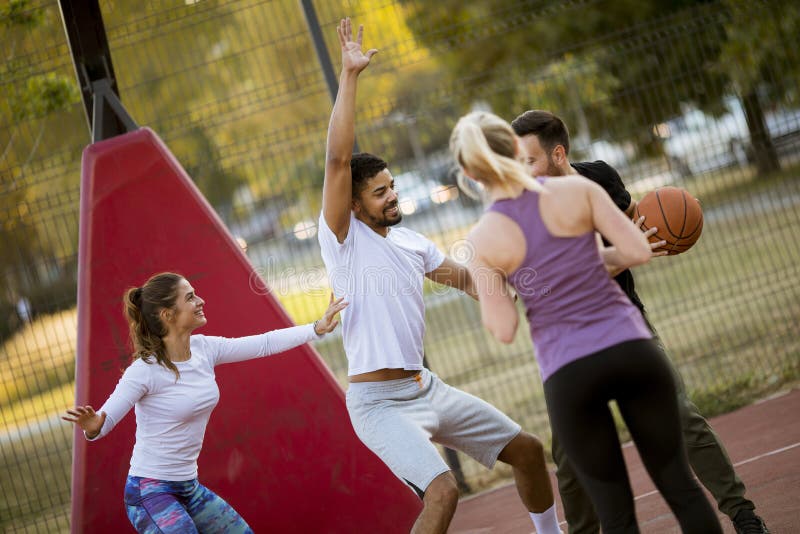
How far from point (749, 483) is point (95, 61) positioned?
4678 millimetres

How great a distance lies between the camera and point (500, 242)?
9.39 feet

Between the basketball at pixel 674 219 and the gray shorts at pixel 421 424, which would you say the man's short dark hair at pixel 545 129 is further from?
the gray shorts at pixel 421 424

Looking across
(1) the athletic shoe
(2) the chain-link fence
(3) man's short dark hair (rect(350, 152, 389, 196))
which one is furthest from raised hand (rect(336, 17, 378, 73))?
(1) the athletic shoe

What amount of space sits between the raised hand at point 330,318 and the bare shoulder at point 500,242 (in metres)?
1.20

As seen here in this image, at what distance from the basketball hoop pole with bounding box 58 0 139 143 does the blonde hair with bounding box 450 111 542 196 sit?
326 centimetres

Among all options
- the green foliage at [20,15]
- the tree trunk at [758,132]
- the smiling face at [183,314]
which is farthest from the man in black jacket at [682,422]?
the green foliage at [20,15]

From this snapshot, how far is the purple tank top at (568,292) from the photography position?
2.80m

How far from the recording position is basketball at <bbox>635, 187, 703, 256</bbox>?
12.9 feet

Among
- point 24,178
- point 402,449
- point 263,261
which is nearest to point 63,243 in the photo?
point 24,178

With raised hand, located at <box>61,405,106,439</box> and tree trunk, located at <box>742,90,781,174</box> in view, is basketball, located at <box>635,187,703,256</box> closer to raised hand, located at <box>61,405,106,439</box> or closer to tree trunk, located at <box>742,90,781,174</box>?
raised hand, located at <box>61,405,106,439</box>

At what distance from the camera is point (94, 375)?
5137mm

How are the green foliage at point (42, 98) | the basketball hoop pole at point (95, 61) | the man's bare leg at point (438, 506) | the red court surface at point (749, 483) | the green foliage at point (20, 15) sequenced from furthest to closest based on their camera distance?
the green foliage at point (42, 98) < the green foliage at point (20, 15) < the basketball hoop pole at point (95, 61) < the red court surface at point (749, 483) < the man's bare leg at point (438, 506)

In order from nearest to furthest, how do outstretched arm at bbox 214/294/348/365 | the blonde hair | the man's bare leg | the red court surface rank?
the blonde hair
the man's bare leg
outstretched arm at bbox 214/294/348/365
the red court surface

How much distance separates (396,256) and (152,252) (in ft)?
6.53
